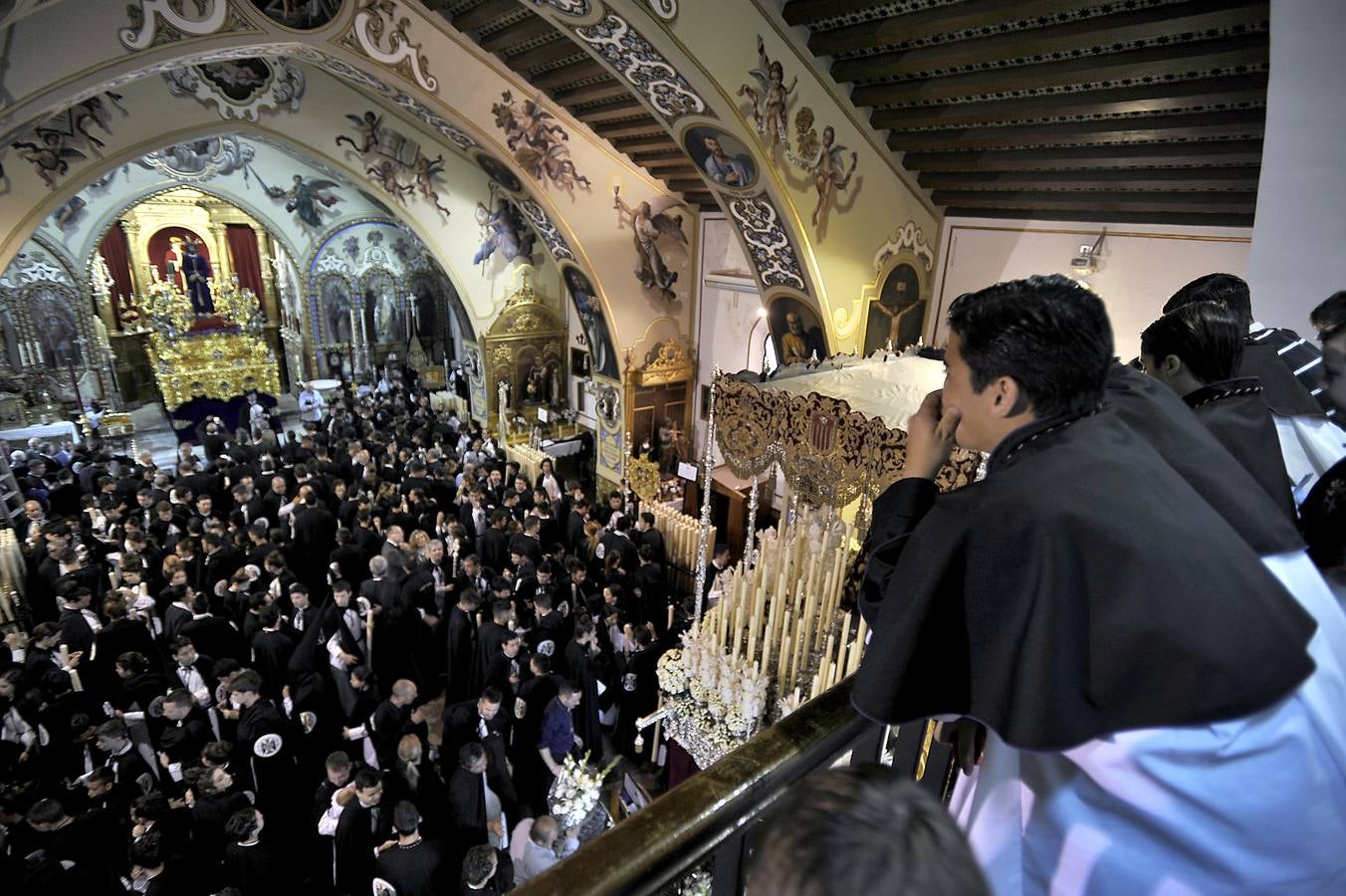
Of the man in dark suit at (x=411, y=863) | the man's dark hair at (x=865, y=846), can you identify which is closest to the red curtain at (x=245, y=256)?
the man in dark suit at (x=411, y=863)

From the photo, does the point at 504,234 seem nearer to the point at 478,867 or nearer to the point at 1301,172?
the point at 478,867

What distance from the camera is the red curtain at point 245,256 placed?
15906 millimetres

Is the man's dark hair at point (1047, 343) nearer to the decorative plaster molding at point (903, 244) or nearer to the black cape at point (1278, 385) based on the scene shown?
the black cape at point (1278, 385)

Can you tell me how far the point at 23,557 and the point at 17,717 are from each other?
444cm

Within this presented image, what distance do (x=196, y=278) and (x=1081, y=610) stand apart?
1946 centimetres

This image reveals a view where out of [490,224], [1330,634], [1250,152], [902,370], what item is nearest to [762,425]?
[902,370]

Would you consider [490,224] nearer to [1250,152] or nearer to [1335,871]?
[1250,152]

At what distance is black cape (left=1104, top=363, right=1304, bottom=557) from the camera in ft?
A: 3.74

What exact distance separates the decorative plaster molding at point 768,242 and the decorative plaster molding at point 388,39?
428cm

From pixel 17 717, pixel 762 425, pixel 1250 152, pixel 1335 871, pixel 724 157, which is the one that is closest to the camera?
pixel 1335 871

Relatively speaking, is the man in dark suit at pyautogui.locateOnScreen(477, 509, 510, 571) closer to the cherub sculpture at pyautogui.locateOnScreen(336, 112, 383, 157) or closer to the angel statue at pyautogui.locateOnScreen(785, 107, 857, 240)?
the angel statue at pyautogui.locateOnScreen(785, 107, 857, 240)

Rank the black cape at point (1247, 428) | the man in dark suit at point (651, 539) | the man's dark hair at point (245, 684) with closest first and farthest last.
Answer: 1. the black cape at point (1247, 428)
2. the man's dark hair at point (245, 684)
3. the man in dark suit at point (651, 539)

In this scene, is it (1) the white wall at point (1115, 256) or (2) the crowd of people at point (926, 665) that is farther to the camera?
(1) the white wall at point (1115, 256)

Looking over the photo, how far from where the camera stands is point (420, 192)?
1156cm
